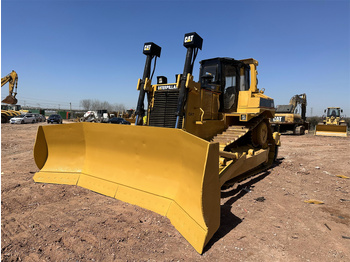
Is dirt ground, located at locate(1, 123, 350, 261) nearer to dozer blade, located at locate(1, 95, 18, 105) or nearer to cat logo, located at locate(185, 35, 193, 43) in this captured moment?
cat logo, located at locate(185, 35, 193, 43)

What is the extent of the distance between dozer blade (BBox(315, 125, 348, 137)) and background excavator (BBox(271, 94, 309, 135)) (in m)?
1.47

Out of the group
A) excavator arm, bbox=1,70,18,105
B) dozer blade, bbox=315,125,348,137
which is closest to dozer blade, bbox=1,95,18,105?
excavator arm, bbox=1,70,18,105

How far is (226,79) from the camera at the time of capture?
6125 mm

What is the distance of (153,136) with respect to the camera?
3.80 m

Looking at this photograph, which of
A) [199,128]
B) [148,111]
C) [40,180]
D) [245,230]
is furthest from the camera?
[148,111]

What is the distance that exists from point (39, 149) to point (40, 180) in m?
0.72

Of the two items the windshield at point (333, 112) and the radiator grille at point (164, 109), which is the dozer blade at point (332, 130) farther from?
the radiator grille at point (164, 109)

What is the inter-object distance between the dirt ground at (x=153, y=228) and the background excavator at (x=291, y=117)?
52.1 feet

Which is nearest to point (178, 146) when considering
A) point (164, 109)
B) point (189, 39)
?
point (164, 109)

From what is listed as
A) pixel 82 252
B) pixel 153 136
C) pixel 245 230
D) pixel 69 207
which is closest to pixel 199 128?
pixel 153 136

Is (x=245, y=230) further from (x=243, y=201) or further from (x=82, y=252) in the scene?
(x=82, y=252)

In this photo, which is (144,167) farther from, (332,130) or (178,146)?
(332,130)

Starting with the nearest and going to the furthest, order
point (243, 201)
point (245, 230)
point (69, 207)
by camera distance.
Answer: point (245, 230) < point (69, 207) < point (243, 201)

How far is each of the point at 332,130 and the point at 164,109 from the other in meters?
19.8
